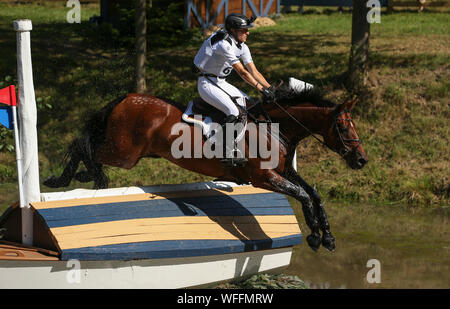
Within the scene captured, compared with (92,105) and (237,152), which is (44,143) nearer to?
(92,105)

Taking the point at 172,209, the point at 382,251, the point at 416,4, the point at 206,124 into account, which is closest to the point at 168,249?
the point at 172,209

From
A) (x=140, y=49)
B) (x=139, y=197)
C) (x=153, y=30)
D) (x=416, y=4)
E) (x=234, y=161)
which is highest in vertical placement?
(x=416, y=4)

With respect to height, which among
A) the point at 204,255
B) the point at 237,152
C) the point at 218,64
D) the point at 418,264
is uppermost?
the point at 218,64

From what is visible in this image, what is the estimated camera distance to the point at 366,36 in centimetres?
1462

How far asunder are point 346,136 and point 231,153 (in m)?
1.23

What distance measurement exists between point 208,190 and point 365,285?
2.09 metres

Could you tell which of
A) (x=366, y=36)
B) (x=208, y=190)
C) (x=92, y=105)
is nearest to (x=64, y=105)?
(x=92, y=105)

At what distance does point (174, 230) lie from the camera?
7719mm

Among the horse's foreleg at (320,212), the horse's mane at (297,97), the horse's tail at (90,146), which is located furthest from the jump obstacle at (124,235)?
the horse's mane at (297,97)

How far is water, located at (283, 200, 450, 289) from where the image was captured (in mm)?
8719

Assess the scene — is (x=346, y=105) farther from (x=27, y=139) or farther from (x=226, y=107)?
(x=27, y=139)

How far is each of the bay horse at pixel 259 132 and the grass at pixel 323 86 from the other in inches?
160

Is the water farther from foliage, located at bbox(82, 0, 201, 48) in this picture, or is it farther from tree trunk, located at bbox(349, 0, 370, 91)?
foliage, located at bbox(82, 0, 201, 48)

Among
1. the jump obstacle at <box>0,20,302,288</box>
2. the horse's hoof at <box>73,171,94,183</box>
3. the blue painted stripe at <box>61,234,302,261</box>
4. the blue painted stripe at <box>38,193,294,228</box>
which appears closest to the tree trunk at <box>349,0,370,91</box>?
the blue painted stripe at <box>38,193,294,228</box>
